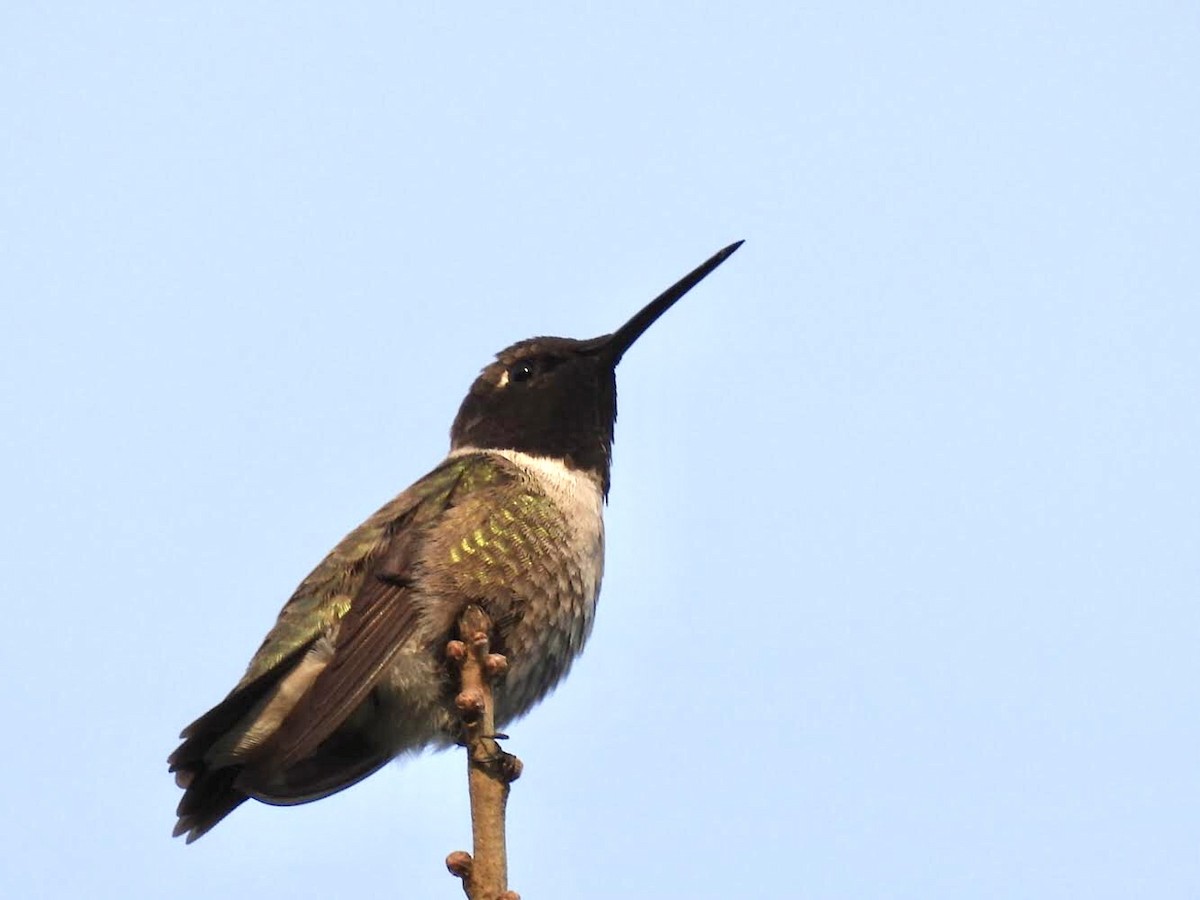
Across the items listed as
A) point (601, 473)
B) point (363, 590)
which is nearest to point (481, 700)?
point (363, 590)

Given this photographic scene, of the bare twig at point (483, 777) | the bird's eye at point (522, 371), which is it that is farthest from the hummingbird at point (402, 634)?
the bare twig at point (483, 777)

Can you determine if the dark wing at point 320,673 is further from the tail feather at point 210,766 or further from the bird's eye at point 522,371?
the bird's eye at point 522,371

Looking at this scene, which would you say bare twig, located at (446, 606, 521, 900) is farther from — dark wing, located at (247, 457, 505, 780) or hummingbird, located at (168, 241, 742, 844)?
hummingbird, located at (168, 241, 742, 844)

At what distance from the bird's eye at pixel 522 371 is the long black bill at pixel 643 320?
341 millimetres

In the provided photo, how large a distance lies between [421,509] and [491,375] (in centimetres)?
163

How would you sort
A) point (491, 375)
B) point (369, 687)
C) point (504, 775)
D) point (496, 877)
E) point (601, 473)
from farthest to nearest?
point (491, 375) < point (601, 473) < point (369, 687) < point (504, 775) < point (496, 877)

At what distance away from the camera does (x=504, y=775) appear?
415 cm

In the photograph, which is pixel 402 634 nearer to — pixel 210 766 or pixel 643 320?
pixel 210 766

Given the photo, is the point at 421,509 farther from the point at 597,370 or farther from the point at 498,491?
the point at 597,370

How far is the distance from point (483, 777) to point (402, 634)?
1.66 meters

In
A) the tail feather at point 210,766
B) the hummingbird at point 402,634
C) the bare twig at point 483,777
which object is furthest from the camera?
the hummingbird at point 402,634

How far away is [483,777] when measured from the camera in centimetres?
403

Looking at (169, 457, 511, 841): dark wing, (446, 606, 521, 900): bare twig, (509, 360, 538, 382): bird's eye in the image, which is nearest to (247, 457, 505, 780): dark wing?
(169, 457, 511, 841): dark wing

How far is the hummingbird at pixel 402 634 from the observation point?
18.1 ft
